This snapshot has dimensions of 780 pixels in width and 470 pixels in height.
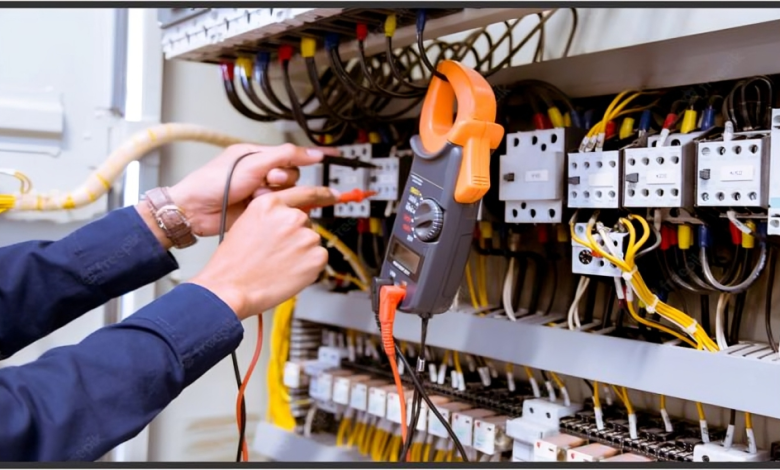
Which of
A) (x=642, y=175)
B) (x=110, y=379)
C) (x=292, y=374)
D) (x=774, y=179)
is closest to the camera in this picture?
(x=110, y=379)

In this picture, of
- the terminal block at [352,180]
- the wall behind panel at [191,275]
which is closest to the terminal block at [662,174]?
the terminal block at [352,180]

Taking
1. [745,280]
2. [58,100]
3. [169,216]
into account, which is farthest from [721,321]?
[58,100]

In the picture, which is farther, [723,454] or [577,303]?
[577,303]

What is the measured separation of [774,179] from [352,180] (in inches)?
29.7

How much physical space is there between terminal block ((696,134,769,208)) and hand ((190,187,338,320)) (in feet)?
1.71

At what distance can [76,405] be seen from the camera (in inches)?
27.8

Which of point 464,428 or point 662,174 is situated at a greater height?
point 662,174

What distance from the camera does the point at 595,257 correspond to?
3.32ft

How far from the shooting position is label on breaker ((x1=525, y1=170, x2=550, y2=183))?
41.6 inches

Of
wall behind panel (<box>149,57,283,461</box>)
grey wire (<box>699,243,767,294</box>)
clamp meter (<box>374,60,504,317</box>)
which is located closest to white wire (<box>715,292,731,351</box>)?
grey wire (<box>699,243,767,294</box>)

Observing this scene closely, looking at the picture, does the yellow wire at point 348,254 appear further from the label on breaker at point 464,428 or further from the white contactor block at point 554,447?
the white contactor block at point 554,447

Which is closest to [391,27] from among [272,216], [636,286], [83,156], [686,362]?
[272,216]

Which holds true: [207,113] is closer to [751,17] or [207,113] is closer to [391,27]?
[391,27]

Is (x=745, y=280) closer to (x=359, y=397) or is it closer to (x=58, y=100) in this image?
(x=359, y=397)
